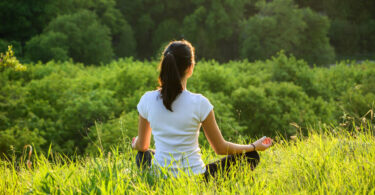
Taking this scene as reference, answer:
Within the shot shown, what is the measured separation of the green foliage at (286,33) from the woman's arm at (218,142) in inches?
1164

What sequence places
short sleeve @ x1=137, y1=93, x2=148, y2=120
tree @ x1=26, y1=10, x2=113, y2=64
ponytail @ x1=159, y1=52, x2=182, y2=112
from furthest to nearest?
tree @ x1=26, y1=10, x2=113, y2=64, short sleeve @ x1=137, y1=93, x2=148, y2=120, ponytail @ x1=159, y1=52, x2=182, y2=112

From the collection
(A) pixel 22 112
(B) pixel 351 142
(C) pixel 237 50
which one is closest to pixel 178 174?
(B) pixel 351 142

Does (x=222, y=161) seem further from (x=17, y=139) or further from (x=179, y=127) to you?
(x=17, y=139)

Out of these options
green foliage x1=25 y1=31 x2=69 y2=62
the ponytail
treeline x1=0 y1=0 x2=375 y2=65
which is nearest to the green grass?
the ponytail

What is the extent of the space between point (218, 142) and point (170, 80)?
0.58 m

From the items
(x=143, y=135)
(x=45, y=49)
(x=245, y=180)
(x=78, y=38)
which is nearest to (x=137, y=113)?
(x=143, y=135)

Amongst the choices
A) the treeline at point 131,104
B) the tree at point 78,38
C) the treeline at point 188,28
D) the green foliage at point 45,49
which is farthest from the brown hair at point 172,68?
the tree at point 78,38

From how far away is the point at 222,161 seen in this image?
2930 millimetres

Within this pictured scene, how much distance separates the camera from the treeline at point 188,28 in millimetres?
26156

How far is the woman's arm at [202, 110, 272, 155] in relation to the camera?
271 cm

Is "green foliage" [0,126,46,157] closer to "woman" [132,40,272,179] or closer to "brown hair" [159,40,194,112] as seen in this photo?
"woman" [132,40,272,179]

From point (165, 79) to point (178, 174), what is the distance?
2.23 ft

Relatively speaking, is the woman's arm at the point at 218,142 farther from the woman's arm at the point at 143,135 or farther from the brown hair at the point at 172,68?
the woman's arm at the point at 143,135

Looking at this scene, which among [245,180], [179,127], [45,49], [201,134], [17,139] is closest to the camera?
[245,180]
